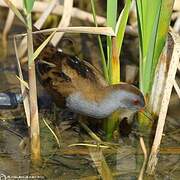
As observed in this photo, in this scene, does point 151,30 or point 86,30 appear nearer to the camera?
point 86,30

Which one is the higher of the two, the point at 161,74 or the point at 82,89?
the point at 161,74

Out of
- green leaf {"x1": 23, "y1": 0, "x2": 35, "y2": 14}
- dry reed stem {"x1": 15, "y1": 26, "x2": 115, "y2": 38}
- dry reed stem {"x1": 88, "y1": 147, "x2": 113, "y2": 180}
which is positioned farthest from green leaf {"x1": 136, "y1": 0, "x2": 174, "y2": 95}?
green leaf {"x1": 23, "y1": 0, "x2": 35, "y2": 14}

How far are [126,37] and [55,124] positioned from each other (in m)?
1.53

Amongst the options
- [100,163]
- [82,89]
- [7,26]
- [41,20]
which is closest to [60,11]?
[41,20]

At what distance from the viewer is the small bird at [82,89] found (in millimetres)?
3631

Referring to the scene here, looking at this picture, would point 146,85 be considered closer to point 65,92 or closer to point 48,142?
point 65,92

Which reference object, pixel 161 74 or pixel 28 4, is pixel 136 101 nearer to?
pixel 161 74

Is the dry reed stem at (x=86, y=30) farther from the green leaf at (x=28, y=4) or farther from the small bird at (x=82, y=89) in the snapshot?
the small bird at (x=82, y=89)

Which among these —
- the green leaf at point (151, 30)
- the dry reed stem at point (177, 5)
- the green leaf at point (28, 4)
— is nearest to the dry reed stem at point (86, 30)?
the green leaf at point (28, 4)

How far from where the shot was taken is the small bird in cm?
363

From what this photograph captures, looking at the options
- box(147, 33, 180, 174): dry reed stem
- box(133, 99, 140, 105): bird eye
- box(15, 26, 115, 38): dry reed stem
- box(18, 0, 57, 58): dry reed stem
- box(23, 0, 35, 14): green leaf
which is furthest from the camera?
box(18, 0, 57, 58): dry reed stem

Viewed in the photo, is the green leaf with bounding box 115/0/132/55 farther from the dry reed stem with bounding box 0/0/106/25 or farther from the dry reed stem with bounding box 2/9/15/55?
the dry reed stem with bounding box 2/9/15/55

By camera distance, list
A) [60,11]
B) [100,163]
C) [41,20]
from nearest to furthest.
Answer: [100,163] < [41,20] < [60,11]

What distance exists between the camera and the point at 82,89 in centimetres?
372
